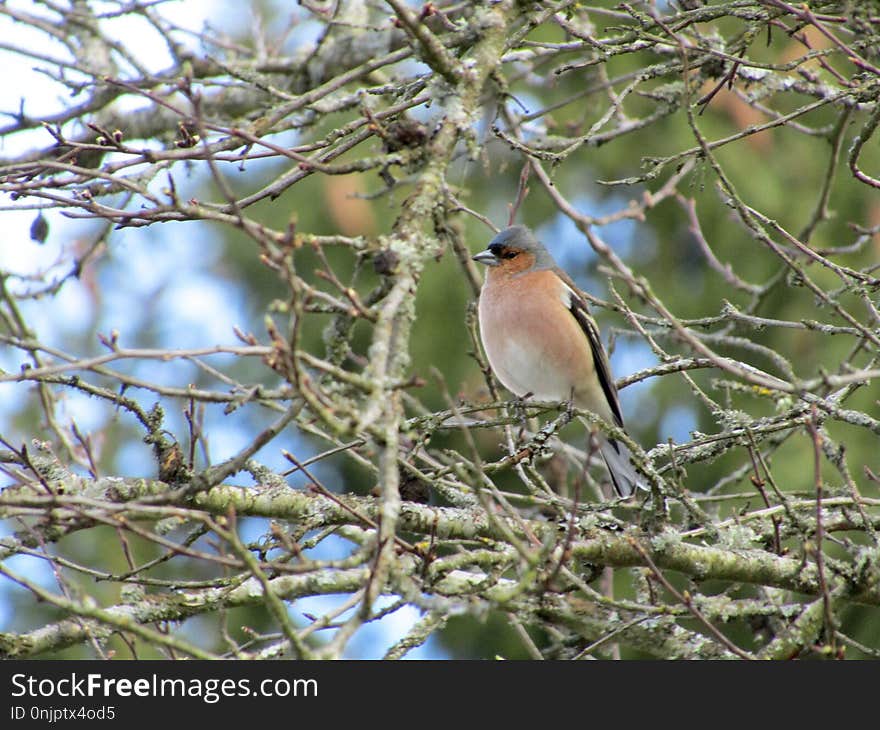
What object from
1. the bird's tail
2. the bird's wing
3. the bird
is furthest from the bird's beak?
the bird's tail

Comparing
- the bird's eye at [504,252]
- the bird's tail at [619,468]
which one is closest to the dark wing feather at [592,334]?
the bird's tail at [619,468]

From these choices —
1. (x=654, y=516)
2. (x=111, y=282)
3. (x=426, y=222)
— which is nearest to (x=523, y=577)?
(x=426, y=222)

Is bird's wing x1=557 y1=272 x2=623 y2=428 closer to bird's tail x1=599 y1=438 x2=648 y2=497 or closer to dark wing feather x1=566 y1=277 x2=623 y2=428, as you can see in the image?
dark wing feather x1=566 y1=277 x2=623 y2=428

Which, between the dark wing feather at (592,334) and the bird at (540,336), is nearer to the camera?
the bird at (540,336)

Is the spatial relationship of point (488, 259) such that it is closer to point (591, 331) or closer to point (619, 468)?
point (591, 331)

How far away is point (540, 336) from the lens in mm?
5836

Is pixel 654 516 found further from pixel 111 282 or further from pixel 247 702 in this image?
pixel 111 282

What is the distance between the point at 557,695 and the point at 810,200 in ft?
23.5

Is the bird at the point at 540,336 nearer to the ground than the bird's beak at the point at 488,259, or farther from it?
nearer to the ground

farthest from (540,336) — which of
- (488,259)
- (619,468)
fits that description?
(619,468)

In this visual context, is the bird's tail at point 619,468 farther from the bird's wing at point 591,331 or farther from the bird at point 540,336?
the bird's wing at point 591,331

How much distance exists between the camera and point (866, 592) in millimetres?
3807

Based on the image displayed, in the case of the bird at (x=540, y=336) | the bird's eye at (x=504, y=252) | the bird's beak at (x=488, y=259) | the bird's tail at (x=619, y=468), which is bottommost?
the bird's tail at (x=619, y=468)

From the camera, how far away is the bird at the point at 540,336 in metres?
5.84
